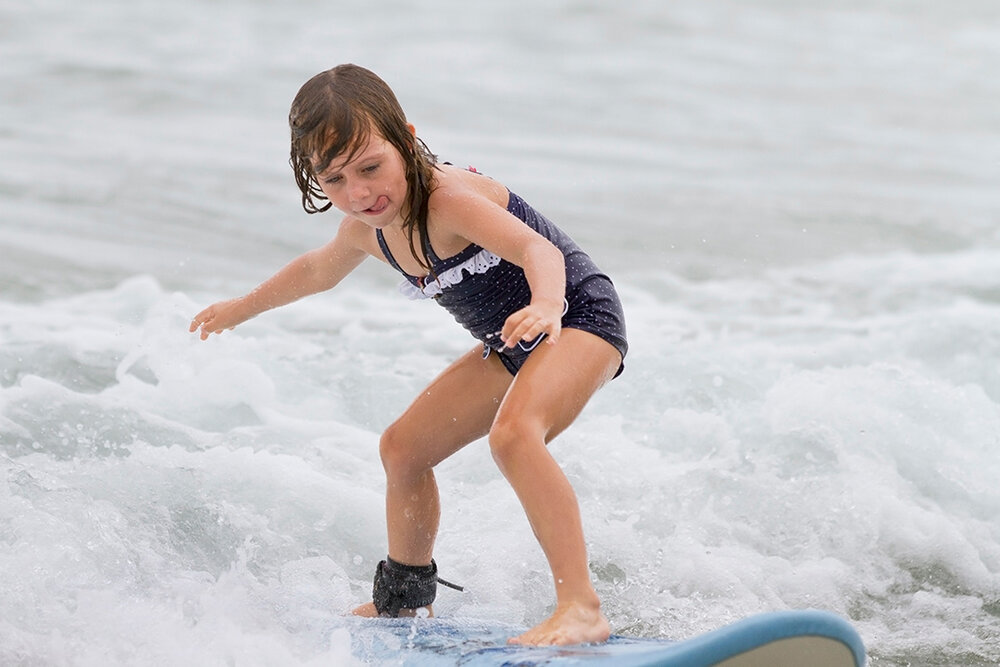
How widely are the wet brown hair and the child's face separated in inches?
0.6

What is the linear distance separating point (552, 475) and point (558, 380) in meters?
0.24

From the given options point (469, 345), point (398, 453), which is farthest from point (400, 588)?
point (469, 345)

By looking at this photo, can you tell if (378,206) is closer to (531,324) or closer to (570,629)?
(531,324)

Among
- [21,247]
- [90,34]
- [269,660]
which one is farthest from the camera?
[90,34]

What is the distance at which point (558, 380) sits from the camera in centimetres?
295

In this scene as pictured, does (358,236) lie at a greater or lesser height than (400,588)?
greater

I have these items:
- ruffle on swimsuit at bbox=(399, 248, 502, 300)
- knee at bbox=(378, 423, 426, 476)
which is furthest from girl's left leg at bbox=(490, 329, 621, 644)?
knee at bbox=(378, 423, 426, 476)

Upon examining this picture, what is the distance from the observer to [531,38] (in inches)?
586

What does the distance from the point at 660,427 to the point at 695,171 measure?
5679 millimetres

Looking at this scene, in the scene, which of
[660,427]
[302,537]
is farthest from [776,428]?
[302,537]

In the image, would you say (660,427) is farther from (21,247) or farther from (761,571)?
(21,247)

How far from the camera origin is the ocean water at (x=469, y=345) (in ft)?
11.7

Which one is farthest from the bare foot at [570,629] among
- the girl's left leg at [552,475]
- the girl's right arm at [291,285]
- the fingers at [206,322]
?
the fingers at [206,322]

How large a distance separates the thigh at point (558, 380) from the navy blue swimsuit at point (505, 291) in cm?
4
